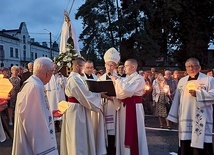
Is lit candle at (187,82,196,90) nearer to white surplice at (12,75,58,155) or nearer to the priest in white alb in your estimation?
the priest in white alb

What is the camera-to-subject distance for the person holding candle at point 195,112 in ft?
18.1

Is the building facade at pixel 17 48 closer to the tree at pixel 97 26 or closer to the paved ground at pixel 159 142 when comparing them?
the tree at pixel 97 26

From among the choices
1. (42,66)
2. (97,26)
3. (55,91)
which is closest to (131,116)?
(42,66)

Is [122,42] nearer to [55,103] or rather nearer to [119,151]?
[55,103]

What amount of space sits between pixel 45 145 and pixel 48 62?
105 cm

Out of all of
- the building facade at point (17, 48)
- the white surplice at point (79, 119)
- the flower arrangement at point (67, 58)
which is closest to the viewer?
the white surplice at point (79, 119)

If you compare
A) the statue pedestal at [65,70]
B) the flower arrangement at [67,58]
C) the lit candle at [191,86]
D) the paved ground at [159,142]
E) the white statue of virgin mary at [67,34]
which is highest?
the white statue of virgin mary at [67,34]

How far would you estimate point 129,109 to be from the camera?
6.13 meters

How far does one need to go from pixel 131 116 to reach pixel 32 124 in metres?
2.76

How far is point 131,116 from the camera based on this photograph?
240 inches

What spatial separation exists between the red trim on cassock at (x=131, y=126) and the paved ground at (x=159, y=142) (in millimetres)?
1274

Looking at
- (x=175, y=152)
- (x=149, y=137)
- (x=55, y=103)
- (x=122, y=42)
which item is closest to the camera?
(x=175, y=152)

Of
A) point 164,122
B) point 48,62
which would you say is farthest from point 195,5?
point 48,62

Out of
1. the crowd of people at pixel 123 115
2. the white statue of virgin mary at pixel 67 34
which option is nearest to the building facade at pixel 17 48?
the white statue of virgin mary at pixel 67 34
